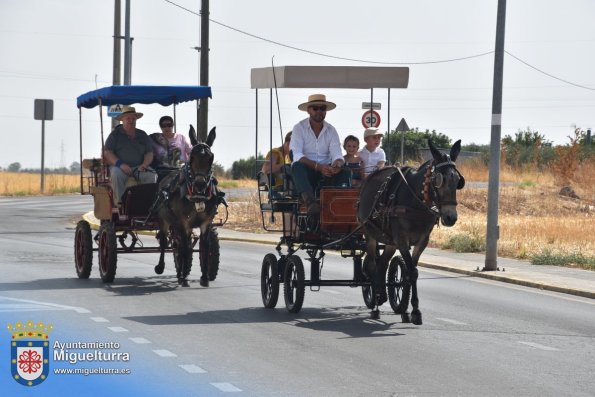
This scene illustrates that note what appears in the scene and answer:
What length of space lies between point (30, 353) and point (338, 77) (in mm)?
7126

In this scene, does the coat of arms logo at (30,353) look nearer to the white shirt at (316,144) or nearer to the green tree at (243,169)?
the white shirt at (316,144)

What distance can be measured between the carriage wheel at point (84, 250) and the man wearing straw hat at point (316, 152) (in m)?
4.83

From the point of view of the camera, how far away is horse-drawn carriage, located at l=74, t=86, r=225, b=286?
61.1ft

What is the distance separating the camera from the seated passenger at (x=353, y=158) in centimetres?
1725

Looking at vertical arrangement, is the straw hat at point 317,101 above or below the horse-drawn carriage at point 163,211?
above

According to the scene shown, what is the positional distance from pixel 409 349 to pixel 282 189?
4.34 metres

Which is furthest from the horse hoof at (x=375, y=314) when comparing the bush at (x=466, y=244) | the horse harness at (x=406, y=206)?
the bush at (x=466, y=244)

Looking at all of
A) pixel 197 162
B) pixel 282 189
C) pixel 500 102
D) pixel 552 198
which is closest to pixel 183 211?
pixel 197 162

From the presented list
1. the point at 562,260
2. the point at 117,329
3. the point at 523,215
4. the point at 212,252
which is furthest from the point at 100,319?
the point at 523,215

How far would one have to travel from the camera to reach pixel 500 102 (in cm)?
2447

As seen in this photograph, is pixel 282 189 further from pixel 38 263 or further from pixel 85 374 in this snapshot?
pixel 38 263

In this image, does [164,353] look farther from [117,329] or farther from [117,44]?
[117,44]

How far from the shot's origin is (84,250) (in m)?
20.2

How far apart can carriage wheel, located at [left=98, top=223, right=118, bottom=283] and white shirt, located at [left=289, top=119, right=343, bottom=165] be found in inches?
152
